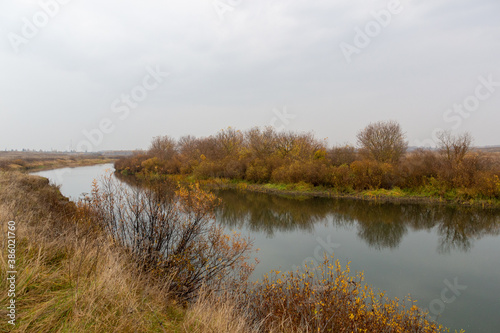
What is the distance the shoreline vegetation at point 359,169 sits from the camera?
61.6 ft

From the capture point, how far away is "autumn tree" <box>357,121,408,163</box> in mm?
27219

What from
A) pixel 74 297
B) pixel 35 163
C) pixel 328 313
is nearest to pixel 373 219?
pixel 328 313

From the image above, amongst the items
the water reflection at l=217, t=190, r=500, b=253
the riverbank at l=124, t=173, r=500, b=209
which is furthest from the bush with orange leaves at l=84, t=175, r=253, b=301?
the riverbank at l=124, t=173, r=500, b=209

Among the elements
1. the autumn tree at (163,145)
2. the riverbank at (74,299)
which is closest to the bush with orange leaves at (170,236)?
the riverbank at (74,299)

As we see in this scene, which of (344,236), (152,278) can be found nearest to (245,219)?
(344,236)

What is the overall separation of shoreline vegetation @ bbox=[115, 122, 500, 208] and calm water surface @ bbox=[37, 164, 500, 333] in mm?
2648

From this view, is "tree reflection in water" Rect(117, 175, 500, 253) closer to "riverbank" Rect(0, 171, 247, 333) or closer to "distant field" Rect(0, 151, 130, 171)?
"riverbank" Rect(0, 171, 247, 333)

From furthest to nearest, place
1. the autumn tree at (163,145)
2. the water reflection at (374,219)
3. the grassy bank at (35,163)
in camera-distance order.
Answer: the autumn tree at (163,145) < the grassy bank at (35,163) < the water reflection at (374,219)

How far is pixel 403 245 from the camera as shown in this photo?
11.1 meters

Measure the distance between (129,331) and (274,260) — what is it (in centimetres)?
706

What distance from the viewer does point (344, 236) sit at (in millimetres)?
12281

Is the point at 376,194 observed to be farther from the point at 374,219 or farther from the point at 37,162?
the point at 37,162

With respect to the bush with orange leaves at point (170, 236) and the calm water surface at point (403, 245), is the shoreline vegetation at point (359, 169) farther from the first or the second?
the bush with orange leaves at point (170, 236)

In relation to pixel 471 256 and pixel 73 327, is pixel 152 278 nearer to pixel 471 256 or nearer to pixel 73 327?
pixel 73 327
